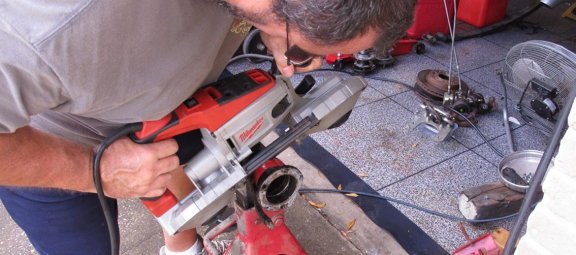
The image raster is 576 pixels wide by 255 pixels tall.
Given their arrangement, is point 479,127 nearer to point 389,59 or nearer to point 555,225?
point 389,59

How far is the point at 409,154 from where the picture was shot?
273cm

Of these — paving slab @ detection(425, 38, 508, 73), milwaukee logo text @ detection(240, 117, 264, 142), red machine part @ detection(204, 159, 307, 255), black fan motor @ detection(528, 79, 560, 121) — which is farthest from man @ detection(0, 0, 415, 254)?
paving slab @ detection(425, 38, 508, 73)

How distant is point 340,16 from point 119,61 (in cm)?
50

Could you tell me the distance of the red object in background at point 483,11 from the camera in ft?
14.0

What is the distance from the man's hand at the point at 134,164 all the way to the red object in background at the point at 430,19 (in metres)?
3.24

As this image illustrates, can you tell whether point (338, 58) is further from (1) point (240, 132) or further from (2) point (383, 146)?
(1) point (240, 132)

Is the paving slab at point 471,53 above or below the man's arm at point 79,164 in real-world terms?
below

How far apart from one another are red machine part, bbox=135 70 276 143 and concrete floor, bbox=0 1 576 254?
1.27 meters

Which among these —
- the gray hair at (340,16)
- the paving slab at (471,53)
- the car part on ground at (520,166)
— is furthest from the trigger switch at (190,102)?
the paving slab at (471,53)

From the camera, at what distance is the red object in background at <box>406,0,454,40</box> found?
3912 millimetres

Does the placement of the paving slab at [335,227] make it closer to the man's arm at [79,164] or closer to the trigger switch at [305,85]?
the trigger switch at [305,85]

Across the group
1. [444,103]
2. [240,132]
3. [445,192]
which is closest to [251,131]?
[240,132]

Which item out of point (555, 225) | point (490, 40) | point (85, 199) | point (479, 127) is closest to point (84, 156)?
point (85, 199)

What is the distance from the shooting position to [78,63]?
34.0 inches
